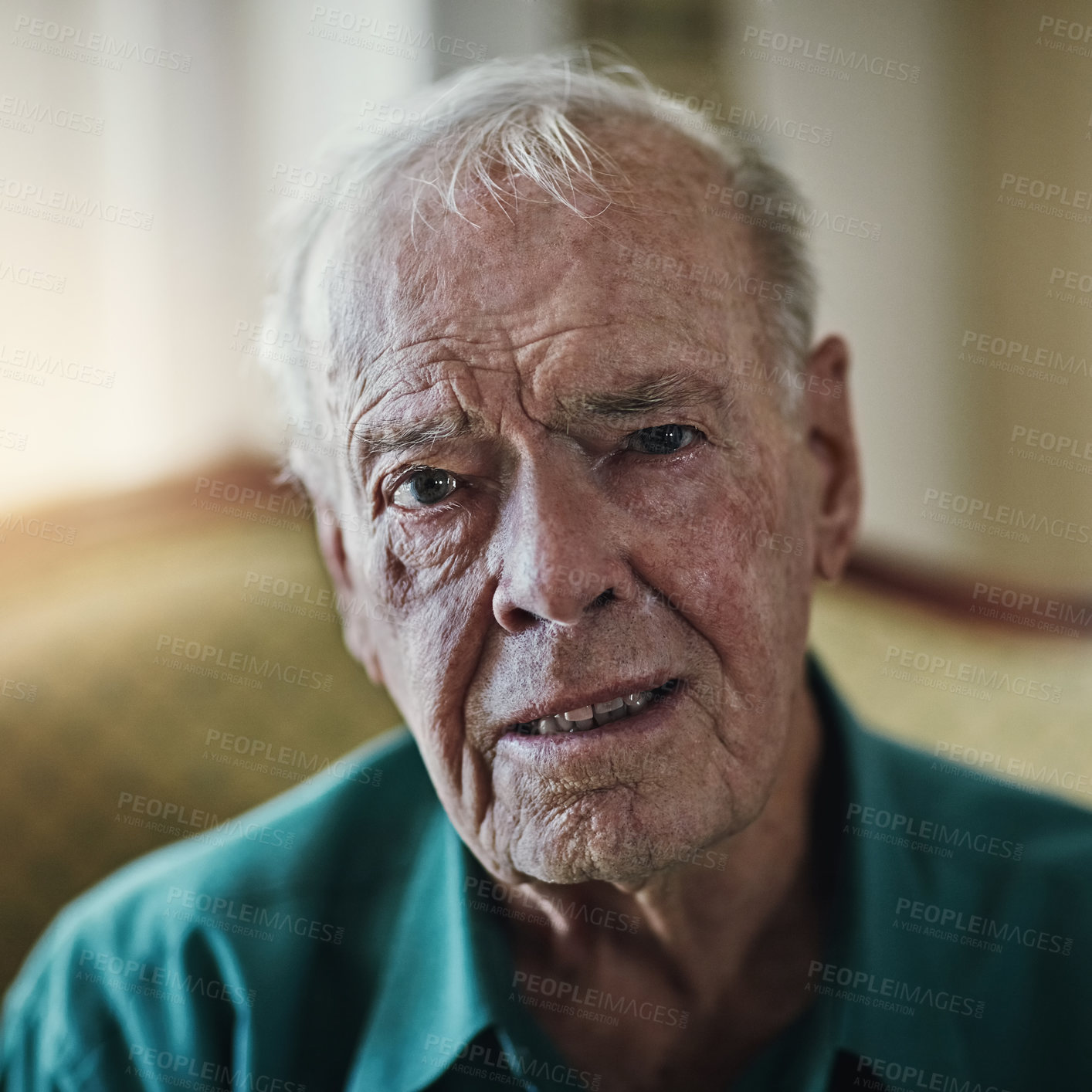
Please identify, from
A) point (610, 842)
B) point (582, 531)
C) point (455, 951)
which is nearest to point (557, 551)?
point (582, 531)

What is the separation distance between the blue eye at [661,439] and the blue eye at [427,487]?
187 mm

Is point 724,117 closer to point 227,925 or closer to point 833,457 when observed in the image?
Result: point 833,457

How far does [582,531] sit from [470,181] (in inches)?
14.8

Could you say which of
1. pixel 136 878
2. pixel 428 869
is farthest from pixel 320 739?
pixel 428 869

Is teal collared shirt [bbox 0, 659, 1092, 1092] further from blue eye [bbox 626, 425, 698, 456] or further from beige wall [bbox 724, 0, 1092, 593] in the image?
beige wall [bbox 724, 0, 1092, 593]

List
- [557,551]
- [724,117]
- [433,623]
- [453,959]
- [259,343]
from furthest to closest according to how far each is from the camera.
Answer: [724,117], [259,343], [453,959], [433,623], [557,551]

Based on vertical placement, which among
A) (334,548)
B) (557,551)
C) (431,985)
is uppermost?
(557,551)

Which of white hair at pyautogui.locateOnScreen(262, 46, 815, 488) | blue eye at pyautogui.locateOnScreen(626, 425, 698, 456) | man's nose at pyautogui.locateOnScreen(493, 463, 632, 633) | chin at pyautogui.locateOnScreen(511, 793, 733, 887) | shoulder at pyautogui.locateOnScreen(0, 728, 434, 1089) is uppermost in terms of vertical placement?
white hair at pyautogui.locateOnScreen(262, 46, 815, 488)

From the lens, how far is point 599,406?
0.85 meters

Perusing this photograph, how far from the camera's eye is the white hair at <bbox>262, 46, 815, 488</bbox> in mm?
916

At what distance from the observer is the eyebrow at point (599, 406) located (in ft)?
2.78

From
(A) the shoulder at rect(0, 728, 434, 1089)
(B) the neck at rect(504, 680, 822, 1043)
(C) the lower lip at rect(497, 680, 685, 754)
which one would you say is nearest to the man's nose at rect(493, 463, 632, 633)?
(C) the lower lip at rect(497, 680, 685, 754)

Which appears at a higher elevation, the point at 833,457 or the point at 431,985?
the point at 833,457

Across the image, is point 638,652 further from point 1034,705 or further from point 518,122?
point 1034,705
